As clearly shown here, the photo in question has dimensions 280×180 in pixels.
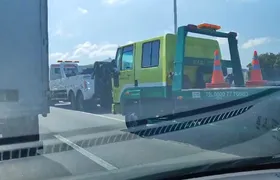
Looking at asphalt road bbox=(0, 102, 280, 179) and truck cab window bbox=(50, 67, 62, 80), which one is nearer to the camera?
asphalt road bbox=(0, 102, 280, 179)

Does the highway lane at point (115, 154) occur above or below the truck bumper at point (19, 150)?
below

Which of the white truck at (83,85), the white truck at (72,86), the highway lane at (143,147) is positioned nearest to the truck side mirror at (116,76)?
the white truck at (83,85)

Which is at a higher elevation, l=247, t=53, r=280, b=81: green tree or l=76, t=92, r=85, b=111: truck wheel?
l=247, t=53, r=280, b=81: green tree

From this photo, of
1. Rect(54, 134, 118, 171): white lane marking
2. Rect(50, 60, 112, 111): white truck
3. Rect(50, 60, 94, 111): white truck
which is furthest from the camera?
Rect(50, 60, 94, 111): white truck

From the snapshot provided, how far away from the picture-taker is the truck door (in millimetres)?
10430

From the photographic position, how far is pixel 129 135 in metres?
8.67

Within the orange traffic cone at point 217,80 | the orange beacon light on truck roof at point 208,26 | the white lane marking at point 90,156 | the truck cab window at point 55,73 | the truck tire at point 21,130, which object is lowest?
the white lane marking at point 90,156

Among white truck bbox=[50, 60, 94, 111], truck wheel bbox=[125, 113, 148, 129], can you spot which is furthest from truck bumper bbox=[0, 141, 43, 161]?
white truck bbox=[50, 60, 94, 111]

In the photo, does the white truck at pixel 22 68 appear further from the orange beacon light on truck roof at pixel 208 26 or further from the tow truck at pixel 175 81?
the orange beacon light on truck roof at pixel 208 26

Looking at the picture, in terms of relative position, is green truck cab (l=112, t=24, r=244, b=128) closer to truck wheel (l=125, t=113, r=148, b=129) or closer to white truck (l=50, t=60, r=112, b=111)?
truck wheel (l=125, t=113, r=148, b=129)

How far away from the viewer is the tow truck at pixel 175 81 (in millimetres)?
7441

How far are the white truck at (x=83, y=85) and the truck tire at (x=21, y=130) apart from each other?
13.5ft

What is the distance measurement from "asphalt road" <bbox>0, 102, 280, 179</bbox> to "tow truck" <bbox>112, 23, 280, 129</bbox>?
39 cm

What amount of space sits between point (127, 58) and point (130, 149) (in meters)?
3.64
